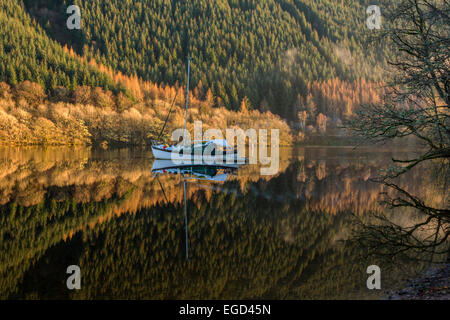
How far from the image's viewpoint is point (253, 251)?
33.9ft

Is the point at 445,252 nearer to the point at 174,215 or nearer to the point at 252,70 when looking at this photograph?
the point at 174,215

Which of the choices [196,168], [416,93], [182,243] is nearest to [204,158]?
[196,168]

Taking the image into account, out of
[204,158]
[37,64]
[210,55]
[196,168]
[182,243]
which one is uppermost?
[210,55]

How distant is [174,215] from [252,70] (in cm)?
15577

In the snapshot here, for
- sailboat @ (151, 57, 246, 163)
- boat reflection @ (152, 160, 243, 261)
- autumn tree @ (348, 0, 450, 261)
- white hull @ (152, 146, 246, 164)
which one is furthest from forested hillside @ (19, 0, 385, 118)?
autumn tree @ (348, 0, 450, 261)

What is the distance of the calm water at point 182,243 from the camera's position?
25.7ft

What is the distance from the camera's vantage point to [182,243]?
10969mm

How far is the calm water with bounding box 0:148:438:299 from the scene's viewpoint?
784 cm

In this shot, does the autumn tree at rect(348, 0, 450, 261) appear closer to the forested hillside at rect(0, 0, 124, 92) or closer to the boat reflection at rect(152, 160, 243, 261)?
the boat reflection at rect(152, 160, 243, 261)

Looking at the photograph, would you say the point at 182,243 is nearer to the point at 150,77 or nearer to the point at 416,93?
the point at 416,93

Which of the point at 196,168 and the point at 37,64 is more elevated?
the point at 37,64

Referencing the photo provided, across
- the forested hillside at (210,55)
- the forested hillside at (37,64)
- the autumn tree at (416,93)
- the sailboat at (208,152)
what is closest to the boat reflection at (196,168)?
the sailboat at (208,152)

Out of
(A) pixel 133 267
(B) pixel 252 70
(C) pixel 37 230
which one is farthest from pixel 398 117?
(B) pixel 252 70
